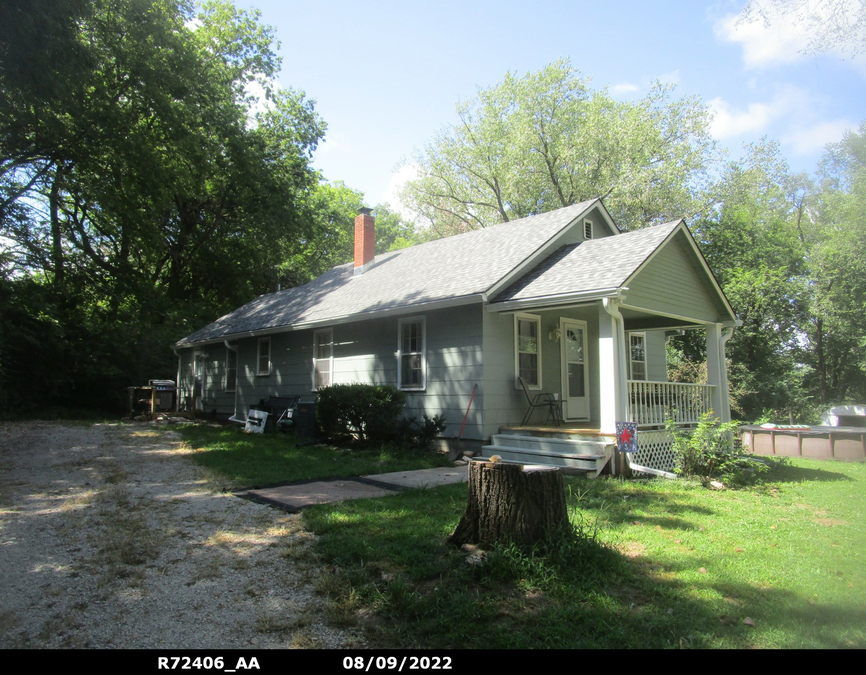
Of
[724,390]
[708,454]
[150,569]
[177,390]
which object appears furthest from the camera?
[177,390]

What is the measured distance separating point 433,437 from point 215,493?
469 cm

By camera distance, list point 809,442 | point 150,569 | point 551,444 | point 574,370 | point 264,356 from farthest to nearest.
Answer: point 264,356 < point 809,442 < point 574,370 < point 551,444 < point 150,569

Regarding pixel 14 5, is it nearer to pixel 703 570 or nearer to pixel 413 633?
pixel 413 633

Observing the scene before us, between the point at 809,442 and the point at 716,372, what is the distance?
321 cm

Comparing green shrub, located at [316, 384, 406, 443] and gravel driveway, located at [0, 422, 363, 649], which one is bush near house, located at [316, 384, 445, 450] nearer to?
green shrub, located at [316, 384, 406, 443]

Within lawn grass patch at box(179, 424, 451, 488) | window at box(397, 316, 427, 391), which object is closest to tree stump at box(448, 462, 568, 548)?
lawn grass patch at box(179, 424, 451, 488)

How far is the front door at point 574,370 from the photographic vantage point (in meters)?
11.8

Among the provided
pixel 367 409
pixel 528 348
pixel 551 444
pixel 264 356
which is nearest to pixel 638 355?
pixel 528 348

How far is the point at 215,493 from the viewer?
6.91m

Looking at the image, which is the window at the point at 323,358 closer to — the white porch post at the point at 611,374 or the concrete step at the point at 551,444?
the concrete step at the point at 551,444

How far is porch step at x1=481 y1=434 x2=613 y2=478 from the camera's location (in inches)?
338

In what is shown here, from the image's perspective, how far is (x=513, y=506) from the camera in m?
4.42

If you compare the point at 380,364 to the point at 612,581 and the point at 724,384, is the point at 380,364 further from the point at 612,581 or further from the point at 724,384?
the point at 612,581
